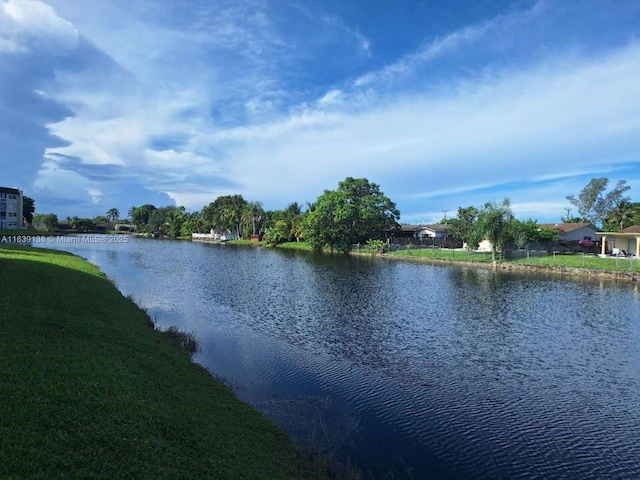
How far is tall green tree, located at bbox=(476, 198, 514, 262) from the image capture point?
185 feet

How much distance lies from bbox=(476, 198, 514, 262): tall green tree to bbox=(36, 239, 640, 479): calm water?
2426 cm

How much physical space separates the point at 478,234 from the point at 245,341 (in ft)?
160

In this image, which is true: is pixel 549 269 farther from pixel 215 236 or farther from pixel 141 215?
pixel 141 215

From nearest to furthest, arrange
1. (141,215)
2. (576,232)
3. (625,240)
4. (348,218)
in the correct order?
(625,240) → (576,232) → (348,218) → (141,215)

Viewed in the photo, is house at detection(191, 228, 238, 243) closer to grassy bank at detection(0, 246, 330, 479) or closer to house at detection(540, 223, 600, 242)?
house at detection(540, 223, 600, 242)

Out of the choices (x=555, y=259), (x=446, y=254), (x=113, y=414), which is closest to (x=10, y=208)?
(x=446, y=254)

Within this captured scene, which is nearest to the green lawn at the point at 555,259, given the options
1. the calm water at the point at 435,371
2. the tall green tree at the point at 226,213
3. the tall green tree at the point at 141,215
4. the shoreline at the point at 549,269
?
the shoreline at the point at 549,269

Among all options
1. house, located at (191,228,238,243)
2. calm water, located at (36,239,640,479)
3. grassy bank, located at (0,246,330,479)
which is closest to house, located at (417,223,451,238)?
calm water, located at (36,239,640,479)

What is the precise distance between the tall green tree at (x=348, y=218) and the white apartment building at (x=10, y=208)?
248 feet

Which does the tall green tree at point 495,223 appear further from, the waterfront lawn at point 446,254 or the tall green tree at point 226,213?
the tall green tree at point 226,213

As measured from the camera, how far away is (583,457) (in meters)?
10.0

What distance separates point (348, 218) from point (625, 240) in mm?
46165

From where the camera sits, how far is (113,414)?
24.0 feet

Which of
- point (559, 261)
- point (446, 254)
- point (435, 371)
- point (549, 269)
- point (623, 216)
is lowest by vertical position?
point (435, 371)
